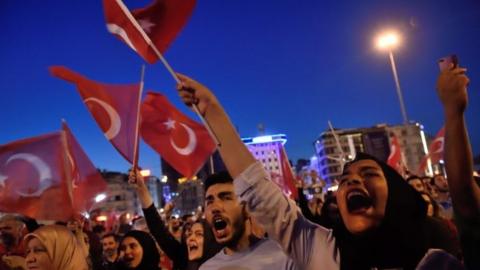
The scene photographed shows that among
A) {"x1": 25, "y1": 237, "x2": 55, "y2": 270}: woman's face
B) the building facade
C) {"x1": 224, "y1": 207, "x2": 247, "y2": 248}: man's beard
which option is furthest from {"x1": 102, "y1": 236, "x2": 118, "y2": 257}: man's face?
the building facade

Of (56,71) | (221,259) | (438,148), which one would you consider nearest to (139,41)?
(221,259)

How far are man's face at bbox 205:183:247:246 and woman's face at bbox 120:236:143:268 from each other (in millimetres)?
1703

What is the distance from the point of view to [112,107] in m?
6.74

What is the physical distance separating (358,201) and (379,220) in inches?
5.5

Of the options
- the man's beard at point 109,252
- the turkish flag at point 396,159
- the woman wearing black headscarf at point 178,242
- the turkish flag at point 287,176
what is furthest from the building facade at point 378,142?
the woman wearing black headscarf at point 178,242

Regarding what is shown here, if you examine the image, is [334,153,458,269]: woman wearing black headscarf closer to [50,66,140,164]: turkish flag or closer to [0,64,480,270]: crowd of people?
[0,64,480,270]: crowd of people

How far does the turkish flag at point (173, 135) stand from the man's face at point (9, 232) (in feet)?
9.19

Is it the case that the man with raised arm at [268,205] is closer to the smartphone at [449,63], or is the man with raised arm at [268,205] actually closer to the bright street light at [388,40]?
the smartphone at [449,63]

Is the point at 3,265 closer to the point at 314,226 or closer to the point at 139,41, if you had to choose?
the point at 139,41

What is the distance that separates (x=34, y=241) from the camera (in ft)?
12.3

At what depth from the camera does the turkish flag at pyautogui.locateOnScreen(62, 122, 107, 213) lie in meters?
6.94

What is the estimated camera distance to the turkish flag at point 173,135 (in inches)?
302

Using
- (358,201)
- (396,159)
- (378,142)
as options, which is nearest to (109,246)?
(358,201)

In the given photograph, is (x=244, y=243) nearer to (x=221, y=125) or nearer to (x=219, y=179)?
(x=219, y=179)
